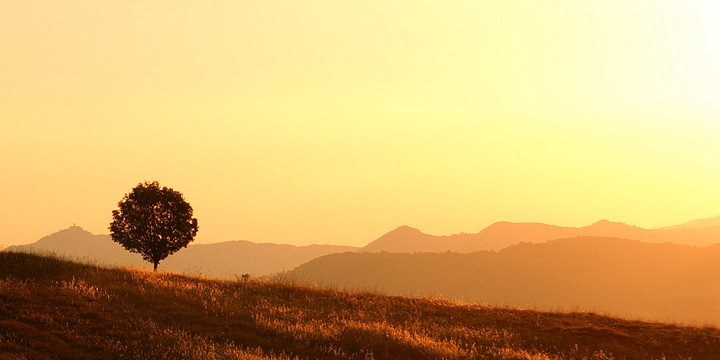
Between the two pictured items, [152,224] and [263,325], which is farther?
[152,224]

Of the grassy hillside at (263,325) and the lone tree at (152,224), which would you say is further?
the lone tree at (152,224)

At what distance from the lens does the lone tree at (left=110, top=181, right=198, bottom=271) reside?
39.3m

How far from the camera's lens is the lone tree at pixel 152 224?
39.3 metres

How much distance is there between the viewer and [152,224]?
3956 cm

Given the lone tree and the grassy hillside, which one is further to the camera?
the lone tree

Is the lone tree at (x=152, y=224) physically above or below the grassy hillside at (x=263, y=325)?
above

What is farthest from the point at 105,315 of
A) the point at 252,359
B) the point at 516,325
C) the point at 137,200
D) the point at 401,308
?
the point at 137,200

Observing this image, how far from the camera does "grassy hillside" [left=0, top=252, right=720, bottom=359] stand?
19.8 m

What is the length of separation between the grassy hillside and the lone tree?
6.62 metres

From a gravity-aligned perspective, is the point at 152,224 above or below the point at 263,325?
above

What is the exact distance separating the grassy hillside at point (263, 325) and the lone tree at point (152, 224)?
6.62 metres

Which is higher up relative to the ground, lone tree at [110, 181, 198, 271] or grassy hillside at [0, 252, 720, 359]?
lone tree at [110, 181, 198, 271]

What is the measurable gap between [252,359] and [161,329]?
4.48 metres

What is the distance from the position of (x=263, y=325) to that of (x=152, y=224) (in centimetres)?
1798
